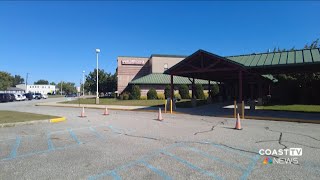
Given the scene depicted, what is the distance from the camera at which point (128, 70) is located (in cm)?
4856

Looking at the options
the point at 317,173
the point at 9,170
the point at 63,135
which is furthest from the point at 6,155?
the point at 317,173

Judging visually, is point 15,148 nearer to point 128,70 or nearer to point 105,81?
point 128,70

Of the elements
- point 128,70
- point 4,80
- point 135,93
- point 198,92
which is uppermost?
point 4,80

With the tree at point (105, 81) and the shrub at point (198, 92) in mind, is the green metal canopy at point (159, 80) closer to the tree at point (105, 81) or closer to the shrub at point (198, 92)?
the shrub at point (198, 92)

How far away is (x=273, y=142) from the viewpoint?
8297 millimetres

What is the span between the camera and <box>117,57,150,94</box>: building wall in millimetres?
48128

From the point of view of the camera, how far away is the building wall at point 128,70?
158 ft

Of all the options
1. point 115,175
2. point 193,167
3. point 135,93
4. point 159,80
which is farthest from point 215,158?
point 159,80

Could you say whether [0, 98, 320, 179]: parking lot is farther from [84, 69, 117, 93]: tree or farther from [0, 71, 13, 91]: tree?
[0, 71, 13, 91]: tree

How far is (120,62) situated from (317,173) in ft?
148

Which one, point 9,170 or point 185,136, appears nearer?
point 9,170

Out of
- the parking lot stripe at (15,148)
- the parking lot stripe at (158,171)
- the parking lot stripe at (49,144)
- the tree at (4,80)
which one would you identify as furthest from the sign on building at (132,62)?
the tree at (4,80)

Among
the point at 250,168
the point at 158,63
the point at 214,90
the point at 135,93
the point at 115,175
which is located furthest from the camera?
the point at 158,63

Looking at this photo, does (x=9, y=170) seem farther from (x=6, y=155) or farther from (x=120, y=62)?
(x=120, y=62)
